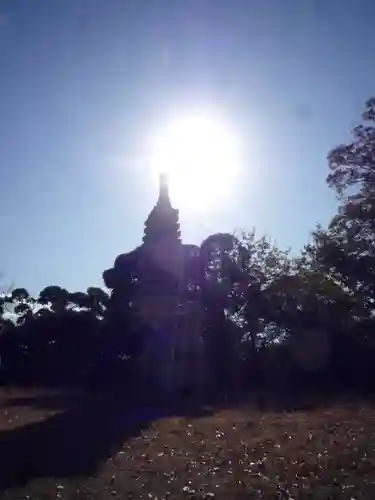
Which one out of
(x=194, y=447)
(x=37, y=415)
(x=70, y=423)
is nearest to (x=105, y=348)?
(x=37, y=415)

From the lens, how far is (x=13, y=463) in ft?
35.8

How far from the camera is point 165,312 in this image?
92.7 feet

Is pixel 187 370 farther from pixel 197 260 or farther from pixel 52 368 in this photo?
pixel 52 368

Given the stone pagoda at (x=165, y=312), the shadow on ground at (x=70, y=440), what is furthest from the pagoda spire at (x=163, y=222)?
the shadow on ground at (x=70, y=440)

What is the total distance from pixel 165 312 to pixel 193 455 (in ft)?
57.4

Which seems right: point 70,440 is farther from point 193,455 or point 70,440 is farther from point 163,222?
point 163,222

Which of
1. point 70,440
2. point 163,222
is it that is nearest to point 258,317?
point 163,222

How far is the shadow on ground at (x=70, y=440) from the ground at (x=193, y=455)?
0.02 metres

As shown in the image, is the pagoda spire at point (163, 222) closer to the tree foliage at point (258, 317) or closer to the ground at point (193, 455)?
the tree foliage at point (258, 317)

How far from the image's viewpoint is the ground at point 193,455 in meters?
8.08

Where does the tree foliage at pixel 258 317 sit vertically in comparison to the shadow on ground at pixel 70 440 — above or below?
above

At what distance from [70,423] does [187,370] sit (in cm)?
1257

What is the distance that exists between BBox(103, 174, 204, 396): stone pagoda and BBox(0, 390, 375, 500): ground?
9.56 meters

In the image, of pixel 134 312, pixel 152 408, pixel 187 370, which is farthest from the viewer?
pixel 134 312
